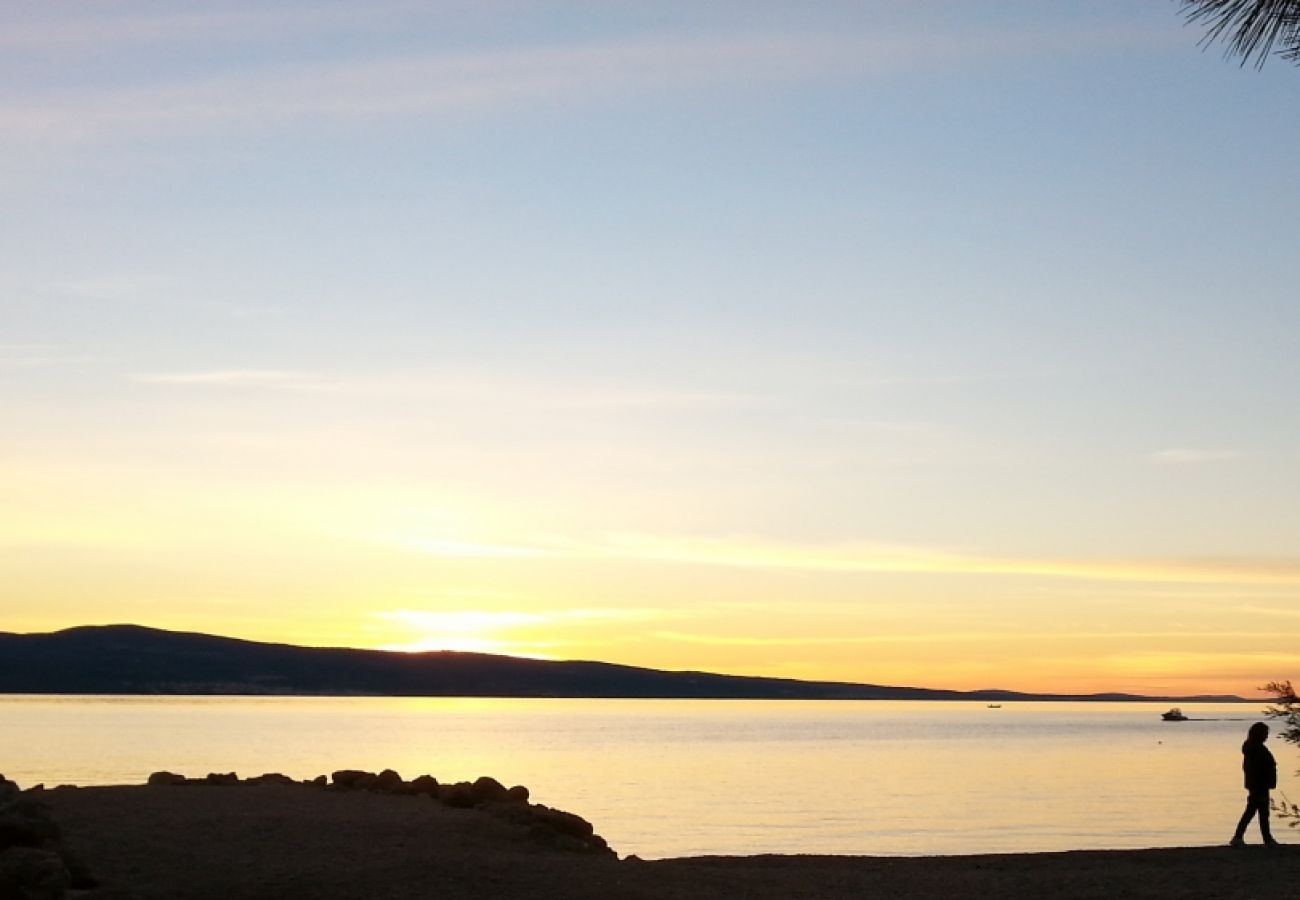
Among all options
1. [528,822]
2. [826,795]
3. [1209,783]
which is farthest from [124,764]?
[528,822]

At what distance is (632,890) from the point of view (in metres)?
15.9

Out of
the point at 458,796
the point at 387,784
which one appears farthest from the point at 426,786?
the point at 458,796

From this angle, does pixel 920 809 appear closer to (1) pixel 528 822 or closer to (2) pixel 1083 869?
(2) pixel 1083 869

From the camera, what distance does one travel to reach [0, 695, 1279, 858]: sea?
36.3 metres

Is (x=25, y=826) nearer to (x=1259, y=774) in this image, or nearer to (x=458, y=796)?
(x=458, y=796)

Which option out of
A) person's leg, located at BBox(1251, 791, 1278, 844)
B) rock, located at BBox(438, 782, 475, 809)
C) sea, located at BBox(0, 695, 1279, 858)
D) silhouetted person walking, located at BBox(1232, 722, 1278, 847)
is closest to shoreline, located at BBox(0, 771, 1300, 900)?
rock, located at BBox(438, 782, 475, 809)

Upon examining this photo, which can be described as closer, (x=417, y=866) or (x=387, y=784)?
(x=417, y=866)

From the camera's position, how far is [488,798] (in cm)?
1933

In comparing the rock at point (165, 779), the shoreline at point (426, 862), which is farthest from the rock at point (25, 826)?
the rock at point (165, 779)

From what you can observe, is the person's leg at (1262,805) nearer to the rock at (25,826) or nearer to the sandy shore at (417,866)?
the sandy shore at (417,866)

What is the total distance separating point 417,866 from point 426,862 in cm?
19

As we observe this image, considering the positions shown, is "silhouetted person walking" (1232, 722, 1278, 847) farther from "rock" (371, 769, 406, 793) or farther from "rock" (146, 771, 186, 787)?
"rock" (146, 771, 186, 787)

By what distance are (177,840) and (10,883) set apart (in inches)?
90.8

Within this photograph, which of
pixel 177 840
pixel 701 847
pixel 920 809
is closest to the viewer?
pixel 177 840
